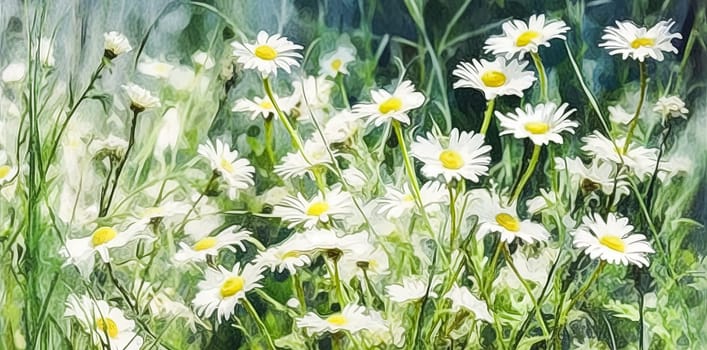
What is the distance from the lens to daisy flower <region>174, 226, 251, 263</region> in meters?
0.70

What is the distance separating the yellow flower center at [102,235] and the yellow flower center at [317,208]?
16cm

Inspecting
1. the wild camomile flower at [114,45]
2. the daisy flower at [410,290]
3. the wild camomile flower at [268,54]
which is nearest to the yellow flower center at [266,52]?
the wild camomile flower at [268,54]

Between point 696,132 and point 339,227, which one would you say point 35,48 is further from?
point 696,132

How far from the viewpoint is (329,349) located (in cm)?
68

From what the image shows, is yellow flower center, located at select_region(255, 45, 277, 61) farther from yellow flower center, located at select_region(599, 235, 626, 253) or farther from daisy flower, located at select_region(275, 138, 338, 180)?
yellow flower center, located at select_region(599, 235, 626, 253)

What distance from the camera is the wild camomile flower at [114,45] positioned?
73cm

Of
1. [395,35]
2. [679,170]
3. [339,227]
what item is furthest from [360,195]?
[679,170]

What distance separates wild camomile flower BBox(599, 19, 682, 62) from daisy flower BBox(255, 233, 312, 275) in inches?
11.5

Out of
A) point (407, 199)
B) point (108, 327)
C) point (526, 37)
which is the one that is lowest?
point (108, 327)

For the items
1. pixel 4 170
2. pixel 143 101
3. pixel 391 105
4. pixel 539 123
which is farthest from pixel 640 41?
pixel 4 170

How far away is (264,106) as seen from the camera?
2.37 ft

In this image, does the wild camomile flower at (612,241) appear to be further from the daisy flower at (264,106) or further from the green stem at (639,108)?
the daisy flower at (264,106)

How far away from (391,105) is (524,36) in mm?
122

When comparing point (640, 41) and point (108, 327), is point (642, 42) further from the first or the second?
point (108, 327)
